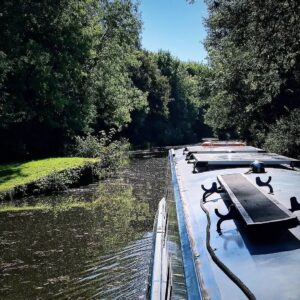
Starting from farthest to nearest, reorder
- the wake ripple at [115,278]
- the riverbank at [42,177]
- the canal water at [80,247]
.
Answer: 1. the riverbank at [42,177]
2. the canal water at [80,247]
3. the wake ripple at [115,278]

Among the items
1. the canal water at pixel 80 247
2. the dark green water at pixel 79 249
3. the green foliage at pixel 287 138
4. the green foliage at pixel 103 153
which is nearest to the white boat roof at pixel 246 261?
the canal water at pixel 80 247

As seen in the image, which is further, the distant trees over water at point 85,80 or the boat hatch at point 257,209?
the distant trees over water at point 85,80

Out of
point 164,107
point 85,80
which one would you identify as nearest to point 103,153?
point 85,80

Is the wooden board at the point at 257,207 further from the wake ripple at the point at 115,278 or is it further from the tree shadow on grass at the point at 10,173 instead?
the tree shadow on grass at the point at 10,173

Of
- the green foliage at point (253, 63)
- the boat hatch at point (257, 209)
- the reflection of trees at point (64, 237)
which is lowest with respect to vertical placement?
the reflection of trees at point (64, 237)

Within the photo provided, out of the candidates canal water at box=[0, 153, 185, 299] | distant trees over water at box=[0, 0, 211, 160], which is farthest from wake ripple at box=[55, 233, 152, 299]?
distant trees over water at box=[0, 0, 211, 160]

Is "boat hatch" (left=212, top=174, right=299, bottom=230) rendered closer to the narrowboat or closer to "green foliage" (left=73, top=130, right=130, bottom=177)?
the narrowboat

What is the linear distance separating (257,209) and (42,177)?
1263 cm

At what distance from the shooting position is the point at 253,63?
14.9m

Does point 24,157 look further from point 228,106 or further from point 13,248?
point 13,248

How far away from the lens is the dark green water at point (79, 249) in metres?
6.25

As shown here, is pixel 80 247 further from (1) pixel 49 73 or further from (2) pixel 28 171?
(1) pixel 49 73

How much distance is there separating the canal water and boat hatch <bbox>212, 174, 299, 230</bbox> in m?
0.78

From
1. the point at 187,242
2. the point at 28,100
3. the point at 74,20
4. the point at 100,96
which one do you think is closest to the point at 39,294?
the point at 187,242
